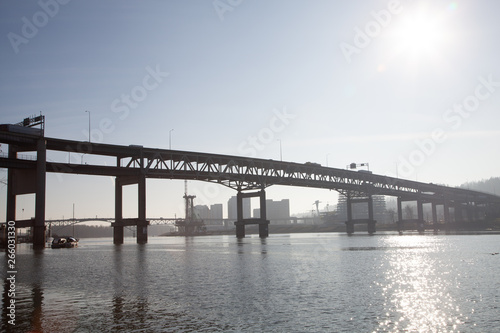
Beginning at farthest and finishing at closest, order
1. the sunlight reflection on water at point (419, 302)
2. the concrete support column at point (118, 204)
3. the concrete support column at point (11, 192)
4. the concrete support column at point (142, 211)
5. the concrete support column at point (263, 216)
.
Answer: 1. the concrete support column at point (263, 216)
2. the concrete support column at point (118, 204)
3. the concrete support column at point (142, 211)
4. the concrete support column at point (11, 192)
5. the sunlight reflection on water at point (419, 302)

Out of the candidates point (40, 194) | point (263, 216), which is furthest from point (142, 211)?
point (263, 216)

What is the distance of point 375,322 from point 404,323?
0.97m

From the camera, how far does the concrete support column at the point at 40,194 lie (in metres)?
85.9

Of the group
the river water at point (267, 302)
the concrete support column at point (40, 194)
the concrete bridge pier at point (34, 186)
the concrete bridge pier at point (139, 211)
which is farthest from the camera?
the concrete bridge pier at point (139, 211)

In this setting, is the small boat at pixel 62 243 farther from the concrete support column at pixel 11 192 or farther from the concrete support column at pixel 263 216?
the concrete support column at pixel 263 216

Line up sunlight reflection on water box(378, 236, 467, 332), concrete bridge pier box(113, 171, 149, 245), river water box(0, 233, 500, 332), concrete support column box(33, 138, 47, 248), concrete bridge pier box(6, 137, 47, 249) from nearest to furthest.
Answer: sunlight reflection on water box(378, 236, 467, 332)
river water box(0, 233, 500, 332)
concrete support column box(33, 138, 47, 248)
concrete bridge pier box(6, 137, 47, 249)
concrete bridge pier box(113, 171, 149, 245)

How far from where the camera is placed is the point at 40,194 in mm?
86562

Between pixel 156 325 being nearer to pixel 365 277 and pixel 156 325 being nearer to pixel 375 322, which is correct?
pixel 375 322

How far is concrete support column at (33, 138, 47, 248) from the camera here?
8588cm

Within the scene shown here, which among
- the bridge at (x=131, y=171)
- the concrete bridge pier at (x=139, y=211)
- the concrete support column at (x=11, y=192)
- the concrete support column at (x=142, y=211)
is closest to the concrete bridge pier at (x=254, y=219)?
the bridge at (x=131, y=171)

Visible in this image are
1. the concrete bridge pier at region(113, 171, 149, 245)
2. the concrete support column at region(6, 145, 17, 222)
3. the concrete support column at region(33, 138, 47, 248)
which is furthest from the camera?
the concrete bridge pier at region(113, 171, 149, 245)

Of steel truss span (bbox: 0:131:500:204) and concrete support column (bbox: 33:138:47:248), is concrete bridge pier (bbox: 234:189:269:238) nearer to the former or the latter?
steel truss span (bbox: 0:131:500:204)

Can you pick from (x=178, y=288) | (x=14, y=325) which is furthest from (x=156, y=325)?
(x=178, y=288)

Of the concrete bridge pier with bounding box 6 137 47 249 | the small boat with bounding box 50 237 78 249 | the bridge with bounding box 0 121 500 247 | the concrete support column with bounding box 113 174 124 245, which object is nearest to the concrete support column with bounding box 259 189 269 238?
the bridge with bounding box 0 121 500 247
